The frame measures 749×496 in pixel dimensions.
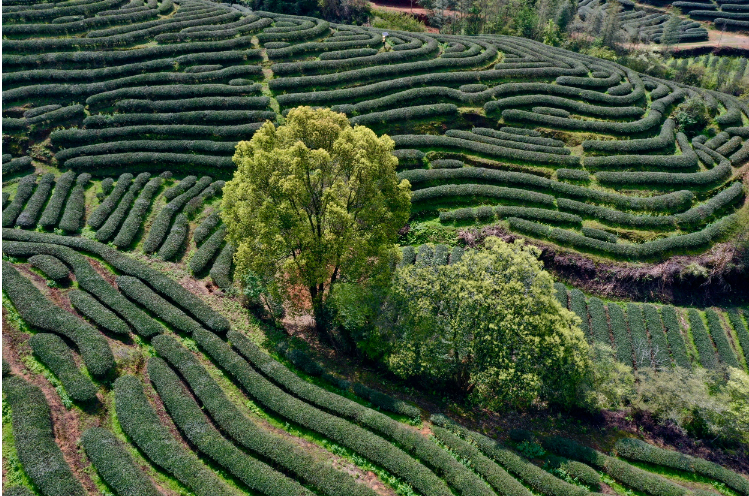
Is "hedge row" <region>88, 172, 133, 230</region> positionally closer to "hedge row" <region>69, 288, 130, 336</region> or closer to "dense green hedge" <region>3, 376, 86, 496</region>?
"hedge row" <region>69, 288, 130, 336</region>

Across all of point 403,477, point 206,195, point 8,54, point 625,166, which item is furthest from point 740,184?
point 8,54

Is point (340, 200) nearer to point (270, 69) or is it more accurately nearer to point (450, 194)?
point (450, 194)

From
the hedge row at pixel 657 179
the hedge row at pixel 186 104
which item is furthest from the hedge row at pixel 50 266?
the hedge row at pixel 657 179

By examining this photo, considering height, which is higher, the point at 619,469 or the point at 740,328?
the point at 740,328

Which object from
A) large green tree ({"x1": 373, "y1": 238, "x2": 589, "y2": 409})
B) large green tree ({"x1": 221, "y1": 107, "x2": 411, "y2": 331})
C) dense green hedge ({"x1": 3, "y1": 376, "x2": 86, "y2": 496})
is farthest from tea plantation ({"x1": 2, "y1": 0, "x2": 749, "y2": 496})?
large green tree ({"x1": 221, "y1": 107, "x2": 411, "y2": 331})

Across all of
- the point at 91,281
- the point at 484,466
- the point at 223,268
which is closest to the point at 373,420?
the point at 484,466

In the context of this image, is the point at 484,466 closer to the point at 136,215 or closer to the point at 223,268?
the point at 223,268

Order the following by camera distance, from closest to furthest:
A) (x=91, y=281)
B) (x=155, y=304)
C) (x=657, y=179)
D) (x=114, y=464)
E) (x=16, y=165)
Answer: (x=114, y=464), (x=155, y=304), (x=91, y=281), (x=657, y=179), (x=16, y=165)
